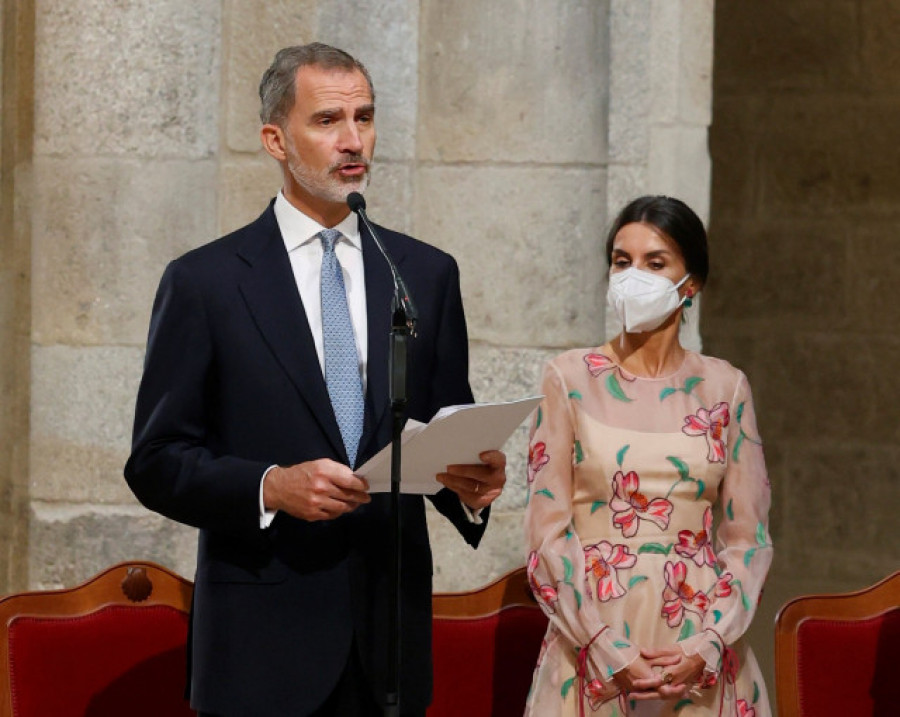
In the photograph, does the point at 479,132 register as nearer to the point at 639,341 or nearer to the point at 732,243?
the point at 639,341

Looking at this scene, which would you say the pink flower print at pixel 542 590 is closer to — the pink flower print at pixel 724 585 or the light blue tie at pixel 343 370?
the pink flower print at pixel 724 585

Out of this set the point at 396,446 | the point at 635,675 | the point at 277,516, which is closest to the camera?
the point at 396,446

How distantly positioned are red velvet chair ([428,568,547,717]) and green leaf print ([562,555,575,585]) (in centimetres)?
57

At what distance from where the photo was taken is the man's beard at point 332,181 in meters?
2.66

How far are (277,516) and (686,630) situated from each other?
3.01 ft

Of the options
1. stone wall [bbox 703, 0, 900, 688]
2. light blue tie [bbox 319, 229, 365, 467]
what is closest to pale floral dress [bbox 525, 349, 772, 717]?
light blue tie [bbox 319, 229, 365, 467]

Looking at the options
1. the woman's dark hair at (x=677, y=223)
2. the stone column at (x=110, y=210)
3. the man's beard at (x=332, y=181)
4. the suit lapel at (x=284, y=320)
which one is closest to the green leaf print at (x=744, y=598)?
the woman's dark hair at (x=677, y=223)

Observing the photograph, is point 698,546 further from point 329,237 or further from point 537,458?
point 329,237

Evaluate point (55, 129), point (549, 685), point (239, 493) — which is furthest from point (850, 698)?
point (55, 129)

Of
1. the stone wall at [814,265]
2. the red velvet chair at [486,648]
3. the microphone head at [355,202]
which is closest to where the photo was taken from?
the microphone head at [355,202]

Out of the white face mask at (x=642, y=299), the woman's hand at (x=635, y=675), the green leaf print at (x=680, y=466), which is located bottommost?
the woman's hand at (x=635, y=675)

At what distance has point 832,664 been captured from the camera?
360 cm

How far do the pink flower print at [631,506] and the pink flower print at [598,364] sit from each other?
0.73 feet

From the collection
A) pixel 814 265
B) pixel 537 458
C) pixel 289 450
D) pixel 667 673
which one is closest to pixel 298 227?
pixel 289 450
